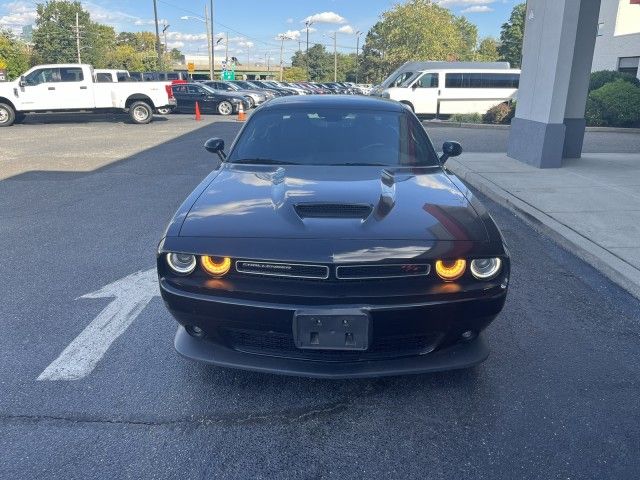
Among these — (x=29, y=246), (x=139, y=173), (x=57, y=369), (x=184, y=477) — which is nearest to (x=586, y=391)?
(x=184, y=477)

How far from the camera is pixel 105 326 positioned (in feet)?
12.4

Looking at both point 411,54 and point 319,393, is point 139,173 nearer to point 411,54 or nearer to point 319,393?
point 319,393

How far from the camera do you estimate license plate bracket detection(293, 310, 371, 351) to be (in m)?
2.55

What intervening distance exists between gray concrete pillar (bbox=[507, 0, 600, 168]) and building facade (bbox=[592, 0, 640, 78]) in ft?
65.9

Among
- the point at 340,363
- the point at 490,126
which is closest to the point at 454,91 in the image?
the point at 490,126

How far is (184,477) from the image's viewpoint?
2.38m

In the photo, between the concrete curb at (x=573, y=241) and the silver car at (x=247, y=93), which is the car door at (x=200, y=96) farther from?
the concrete curb at (x=573, y=241)

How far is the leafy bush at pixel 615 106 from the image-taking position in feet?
54.2

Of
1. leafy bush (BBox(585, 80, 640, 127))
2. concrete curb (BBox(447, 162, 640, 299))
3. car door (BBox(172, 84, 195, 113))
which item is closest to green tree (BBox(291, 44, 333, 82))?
car door (BBox(172, 84, 195, 113))

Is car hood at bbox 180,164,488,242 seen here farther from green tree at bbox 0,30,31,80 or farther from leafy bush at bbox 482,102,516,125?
green tree at bbox 0,30,31,80

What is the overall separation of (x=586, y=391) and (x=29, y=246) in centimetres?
532

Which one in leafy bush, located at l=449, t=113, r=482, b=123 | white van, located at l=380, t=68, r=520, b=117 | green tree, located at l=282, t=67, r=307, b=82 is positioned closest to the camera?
leafy bush, located at l=449, t=113, r=482, b=123

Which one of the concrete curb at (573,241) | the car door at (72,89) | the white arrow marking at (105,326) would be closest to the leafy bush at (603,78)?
the concrete curb at (573,241)

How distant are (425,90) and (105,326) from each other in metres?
20.8
